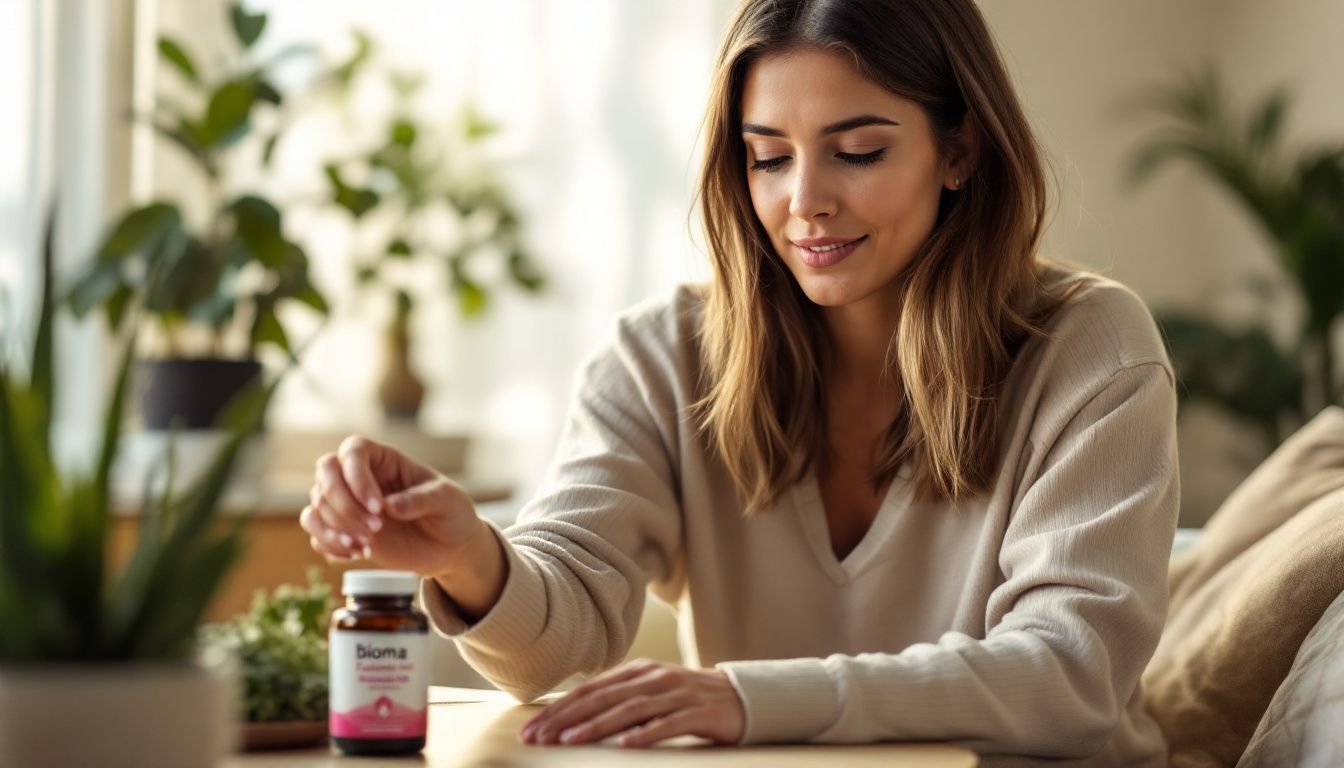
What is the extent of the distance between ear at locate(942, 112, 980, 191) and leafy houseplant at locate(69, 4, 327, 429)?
5.43ft

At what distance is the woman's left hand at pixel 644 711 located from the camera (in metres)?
1.18

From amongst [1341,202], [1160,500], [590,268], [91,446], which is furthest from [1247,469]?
[91,446]

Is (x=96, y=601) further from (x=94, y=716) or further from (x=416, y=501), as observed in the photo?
(x=416, y=501)

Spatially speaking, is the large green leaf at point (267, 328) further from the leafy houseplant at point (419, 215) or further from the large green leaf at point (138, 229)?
the leafy houseplant at point (419, 215)

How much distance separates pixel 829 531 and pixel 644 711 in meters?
0.65

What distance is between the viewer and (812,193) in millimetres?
1659

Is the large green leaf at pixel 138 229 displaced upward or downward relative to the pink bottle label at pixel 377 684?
upward

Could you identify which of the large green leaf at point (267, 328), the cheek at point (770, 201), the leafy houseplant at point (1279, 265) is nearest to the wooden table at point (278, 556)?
the large green leaf at point (267, 328)

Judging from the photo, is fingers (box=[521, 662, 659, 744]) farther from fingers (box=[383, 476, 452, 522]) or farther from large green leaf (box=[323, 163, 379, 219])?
large green leaf (box=[323, 163, 379, 219])

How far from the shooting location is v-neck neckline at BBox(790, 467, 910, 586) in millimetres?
1736

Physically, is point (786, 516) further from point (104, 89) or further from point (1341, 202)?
point (1341, 202)

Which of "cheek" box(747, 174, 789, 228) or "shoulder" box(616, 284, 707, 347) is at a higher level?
"cheek" box(747, 174, 789, 228)

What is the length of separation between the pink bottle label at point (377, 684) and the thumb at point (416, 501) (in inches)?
6.8

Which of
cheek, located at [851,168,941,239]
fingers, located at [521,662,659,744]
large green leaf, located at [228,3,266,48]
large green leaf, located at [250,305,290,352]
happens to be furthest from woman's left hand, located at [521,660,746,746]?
large green leaf, located at [228,3,266,48]
